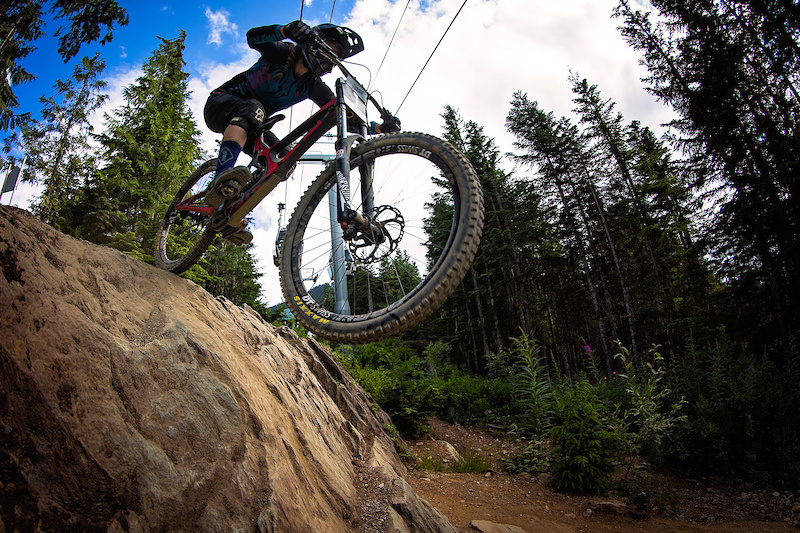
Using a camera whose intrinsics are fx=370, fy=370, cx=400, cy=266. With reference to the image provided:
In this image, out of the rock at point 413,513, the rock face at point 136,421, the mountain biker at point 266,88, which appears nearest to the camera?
the rock face at point 136,421

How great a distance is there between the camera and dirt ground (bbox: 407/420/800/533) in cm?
423

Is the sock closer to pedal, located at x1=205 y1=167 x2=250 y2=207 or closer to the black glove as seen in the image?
pedal, located at x1=205 y1=167 x2=250 y2=207

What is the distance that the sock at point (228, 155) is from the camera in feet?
→ 11.5

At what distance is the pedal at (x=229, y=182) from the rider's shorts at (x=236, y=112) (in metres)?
0.52

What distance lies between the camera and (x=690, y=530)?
416cm

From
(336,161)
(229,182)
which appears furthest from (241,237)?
(336,161)

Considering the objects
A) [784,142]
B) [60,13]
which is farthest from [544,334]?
[60,13]

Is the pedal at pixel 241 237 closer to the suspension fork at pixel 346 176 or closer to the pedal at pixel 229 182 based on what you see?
the pedal at pixel 229 182

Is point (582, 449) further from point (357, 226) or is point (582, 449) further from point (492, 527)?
point (357, 226)

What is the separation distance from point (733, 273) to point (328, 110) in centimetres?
1325

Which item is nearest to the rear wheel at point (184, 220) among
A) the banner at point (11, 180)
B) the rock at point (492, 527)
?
the banner at point (11, 180)

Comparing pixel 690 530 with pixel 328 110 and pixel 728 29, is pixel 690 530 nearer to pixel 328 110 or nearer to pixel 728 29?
pixel 328 110

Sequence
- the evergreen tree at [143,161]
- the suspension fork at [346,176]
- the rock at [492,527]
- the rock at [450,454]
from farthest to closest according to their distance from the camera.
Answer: the evergreen tree at [143,161], the rock at [450,454], the rock at [492,527], the suspension fork at [346,176]

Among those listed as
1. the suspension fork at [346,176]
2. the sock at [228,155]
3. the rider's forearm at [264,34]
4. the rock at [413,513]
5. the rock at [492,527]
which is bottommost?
the rock at [492,527]
